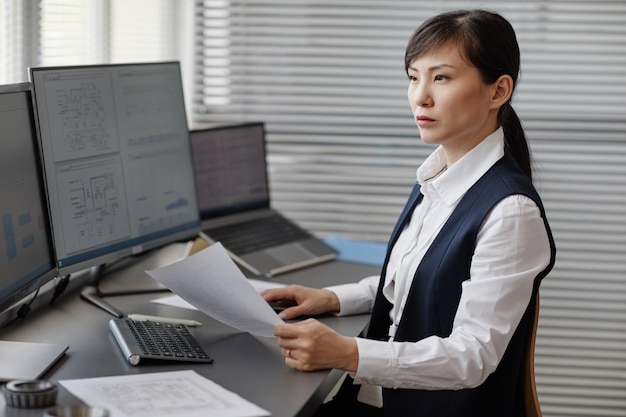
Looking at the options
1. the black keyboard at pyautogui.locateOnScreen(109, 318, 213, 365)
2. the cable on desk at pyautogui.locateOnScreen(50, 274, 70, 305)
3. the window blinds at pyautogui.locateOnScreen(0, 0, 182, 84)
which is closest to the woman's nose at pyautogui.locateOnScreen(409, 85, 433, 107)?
the black keyboard at pyautogui.locateOnScreen(109, 318, 213, 365)

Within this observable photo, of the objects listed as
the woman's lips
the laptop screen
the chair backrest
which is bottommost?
the chair backrest

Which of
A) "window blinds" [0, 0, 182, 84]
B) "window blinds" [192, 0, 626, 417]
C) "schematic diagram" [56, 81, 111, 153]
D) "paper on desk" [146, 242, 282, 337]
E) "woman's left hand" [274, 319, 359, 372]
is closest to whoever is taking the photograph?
"woman's left hand" [274, 319, 359, 372]

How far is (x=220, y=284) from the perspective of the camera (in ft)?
5.74

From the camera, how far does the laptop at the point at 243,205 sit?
2.57 m

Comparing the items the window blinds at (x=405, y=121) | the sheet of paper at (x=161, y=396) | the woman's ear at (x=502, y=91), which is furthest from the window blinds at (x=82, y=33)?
the woman's ear at (x=502, y=91)

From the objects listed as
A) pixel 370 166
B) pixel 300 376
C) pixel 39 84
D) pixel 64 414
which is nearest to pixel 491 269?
pixel 300 376

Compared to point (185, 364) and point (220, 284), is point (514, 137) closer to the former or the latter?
point (220, 284)

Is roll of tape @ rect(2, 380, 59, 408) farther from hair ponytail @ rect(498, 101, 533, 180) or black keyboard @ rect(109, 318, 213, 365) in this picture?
hair ponytail @ rect(498, 101, 533, 180)

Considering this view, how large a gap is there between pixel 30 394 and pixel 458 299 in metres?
0.84

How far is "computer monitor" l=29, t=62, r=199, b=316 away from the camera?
1928 mm

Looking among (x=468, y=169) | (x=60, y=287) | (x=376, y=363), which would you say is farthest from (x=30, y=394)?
(x=468, y=169)

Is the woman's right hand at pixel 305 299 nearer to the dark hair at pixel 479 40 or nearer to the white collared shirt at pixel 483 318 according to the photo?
the white collared shirt at pixel 483 318

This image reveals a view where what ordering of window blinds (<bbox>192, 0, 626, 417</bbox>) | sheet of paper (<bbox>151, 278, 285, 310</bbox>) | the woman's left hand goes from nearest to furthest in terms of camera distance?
the woman's left hand, sheet of paper (<bbox>151, 278, 285, 310</bbox>), window blinds (<bbox>192, 0, 626, 417</bbox>)

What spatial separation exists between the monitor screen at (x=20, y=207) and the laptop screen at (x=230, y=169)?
2.67 ft
